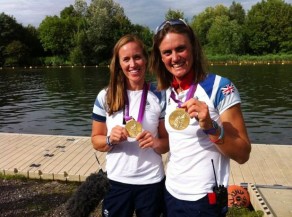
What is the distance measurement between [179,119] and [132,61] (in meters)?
0.86

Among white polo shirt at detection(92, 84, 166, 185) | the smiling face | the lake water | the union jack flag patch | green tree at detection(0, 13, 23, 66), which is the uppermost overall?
green tree at detection(0, 13, 23, 66)

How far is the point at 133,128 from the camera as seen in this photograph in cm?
276

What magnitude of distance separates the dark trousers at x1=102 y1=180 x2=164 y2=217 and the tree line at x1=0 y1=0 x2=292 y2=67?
58.6m

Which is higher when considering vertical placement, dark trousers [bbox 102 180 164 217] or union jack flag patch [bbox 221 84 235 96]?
union jack flag patch [bbox 221 84 235 96]

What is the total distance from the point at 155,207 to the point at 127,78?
114 centimetres

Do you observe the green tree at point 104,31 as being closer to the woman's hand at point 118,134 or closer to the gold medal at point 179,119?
the woman's hand at point 118,134

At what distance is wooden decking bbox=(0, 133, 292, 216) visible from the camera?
20.8 ft

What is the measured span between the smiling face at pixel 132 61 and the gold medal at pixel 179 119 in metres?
0.72

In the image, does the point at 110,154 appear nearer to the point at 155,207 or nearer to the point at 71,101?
the point at 155,207

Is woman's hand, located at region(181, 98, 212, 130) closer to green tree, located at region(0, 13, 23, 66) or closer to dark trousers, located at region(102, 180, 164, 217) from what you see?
dark trousers, located at region(102, 180, 164, 217)

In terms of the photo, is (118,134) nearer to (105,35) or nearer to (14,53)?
(105,35)

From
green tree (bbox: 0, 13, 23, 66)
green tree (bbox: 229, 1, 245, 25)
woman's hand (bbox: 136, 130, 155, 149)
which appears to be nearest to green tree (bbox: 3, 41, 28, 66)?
green tree (bbox: 0, 13, 23, 66)

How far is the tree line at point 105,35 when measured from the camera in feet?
208

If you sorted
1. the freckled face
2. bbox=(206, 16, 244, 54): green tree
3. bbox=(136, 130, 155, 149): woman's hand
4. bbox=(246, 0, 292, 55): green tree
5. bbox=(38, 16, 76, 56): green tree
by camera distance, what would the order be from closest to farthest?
1. the freckled face
2. bbox=(136, 130, 155, 149): woman's hand
3. bbox=(206, 16, 244, 54): green tree
4. bbox=(246, 0, 292, 55): green tree
5. bbox=(38, 16, 76, 56): green tree
